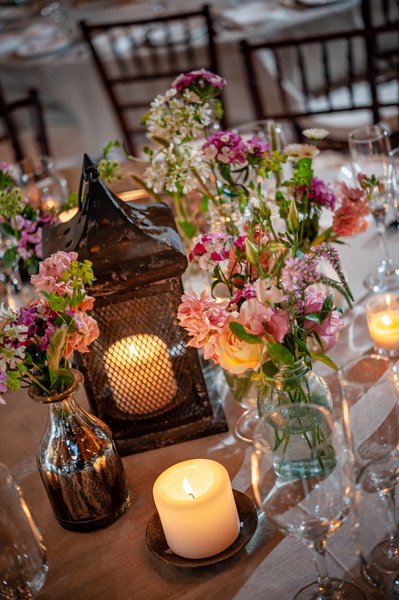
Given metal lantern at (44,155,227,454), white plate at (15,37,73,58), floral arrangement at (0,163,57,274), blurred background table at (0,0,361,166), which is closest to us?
metal lantern at (44,155,227,454)

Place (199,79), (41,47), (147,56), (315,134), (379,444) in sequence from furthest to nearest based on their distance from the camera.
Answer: (41,47) → (147,56) → (199,79) → (315,134) → (379,444)

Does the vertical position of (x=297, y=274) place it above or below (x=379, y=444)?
above

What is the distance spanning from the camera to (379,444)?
3.42ft

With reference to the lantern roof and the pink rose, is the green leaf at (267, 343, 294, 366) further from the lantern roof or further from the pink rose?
the lantern roof

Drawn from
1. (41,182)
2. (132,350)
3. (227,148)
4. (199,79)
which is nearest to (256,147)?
(227,148)

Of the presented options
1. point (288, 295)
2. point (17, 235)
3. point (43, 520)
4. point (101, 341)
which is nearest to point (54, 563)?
point (43, 520)

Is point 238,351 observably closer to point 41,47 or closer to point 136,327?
point 136,327

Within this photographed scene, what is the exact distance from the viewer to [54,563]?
119cm

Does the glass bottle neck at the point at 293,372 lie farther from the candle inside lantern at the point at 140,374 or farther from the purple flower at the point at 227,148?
the purple flower at the point at 227,148

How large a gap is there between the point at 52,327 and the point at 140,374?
262 mm

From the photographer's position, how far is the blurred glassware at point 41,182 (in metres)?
2.25

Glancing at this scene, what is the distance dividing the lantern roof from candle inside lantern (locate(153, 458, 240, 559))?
12.4 inches

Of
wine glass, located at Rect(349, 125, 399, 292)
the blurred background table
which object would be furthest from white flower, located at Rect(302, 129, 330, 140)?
the blurred background table

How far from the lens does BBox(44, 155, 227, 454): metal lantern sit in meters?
1.28
